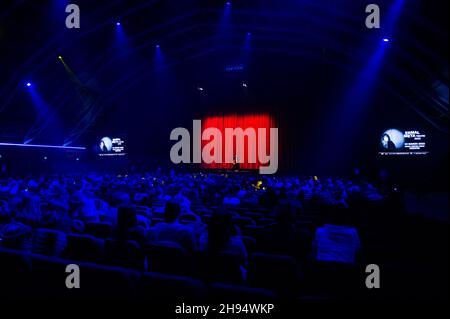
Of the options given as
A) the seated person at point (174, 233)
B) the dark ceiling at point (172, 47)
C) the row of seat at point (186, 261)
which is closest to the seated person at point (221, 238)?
the row of seat at point (186, 261)

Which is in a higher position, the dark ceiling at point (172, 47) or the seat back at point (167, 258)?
the dark ceiling at point (172, 47)

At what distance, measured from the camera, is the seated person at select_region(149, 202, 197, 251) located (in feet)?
13.0

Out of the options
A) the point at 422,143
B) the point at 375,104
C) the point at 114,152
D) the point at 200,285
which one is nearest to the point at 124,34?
the point at 114,152

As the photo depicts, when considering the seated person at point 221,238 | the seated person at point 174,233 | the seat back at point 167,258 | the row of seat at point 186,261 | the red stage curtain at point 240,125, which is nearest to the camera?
the row of seat at point 186,261

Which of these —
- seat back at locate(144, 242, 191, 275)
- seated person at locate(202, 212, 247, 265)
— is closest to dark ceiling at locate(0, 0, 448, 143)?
seated person at locate(202, 212, 247, 265)

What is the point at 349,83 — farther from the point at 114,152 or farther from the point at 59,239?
the point at 59,239

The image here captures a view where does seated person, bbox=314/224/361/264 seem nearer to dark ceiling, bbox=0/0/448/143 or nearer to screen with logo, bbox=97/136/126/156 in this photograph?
dark ceiling, bbox=0/0/448/143

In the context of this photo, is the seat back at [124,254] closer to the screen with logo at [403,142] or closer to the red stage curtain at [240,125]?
the screen with logo at [403,142]

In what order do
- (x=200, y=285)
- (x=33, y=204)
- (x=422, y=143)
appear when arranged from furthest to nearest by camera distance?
(x=422, y=143), (x=33, y=204), (x=200, y=285)

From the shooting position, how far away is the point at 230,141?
26969mm

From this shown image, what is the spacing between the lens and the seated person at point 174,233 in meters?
3.97

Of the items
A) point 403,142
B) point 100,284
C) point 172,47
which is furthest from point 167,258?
point 172,47

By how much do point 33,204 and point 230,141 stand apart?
70.2 feet

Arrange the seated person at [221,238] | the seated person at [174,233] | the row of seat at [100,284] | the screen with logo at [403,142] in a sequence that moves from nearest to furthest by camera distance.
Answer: the row of seat at [100,284] → the seated person at [221,238] → the seated person at [174,233] → the screen with logo at [403,142]
